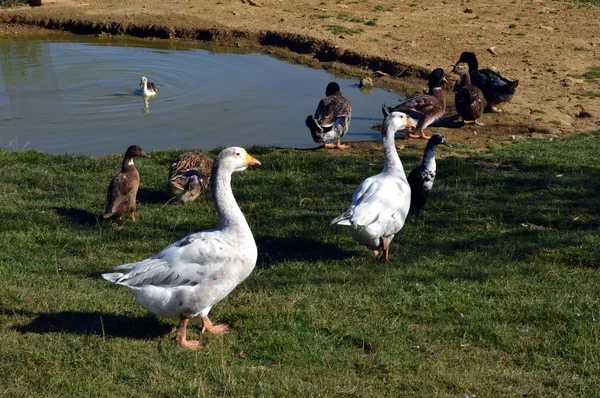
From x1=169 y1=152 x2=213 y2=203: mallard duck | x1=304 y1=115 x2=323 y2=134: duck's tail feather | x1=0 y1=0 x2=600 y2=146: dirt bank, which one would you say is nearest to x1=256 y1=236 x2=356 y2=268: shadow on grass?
x1=169 y1=152 x2=213 y2=203: mallard duck

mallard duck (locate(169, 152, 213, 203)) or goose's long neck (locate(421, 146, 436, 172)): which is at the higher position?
goose's long neck (locate(421, 146, 436, 172))

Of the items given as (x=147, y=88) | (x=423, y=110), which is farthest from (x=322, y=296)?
(x=147, y=88)

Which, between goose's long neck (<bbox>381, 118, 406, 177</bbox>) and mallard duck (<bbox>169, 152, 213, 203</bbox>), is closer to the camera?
goose's long neck (<bbox>381, 118, 406, 177</bbox>)

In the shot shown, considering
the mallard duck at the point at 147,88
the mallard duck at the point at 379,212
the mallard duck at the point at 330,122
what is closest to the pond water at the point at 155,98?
the mallard duck at the point at 147,88

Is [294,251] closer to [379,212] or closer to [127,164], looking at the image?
[379,212]

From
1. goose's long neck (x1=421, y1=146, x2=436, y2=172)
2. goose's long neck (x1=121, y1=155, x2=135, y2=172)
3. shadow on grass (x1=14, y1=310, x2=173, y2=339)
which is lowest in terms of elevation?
shadow on grass (x1=14, y1=310, x2=173, y2=339)

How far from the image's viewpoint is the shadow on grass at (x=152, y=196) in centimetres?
1002

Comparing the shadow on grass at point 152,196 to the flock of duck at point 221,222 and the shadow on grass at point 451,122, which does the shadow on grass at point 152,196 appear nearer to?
the flock of duck at point 221,222

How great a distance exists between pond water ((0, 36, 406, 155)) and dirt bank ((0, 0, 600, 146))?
85 cm

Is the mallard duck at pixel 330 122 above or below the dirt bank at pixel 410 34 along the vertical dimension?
below

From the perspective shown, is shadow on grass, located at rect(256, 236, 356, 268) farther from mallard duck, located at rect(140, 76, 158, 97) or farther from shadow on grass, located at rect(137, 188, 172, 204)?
mallard duck, located at rect(140, 76, 158, 97)

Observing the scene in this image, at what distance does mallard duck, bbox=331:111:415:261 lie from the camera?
302 inches

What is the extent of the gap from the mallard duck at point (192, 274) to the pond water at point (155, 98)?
287 inches

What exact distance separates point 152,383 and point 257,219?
12.6 feet
